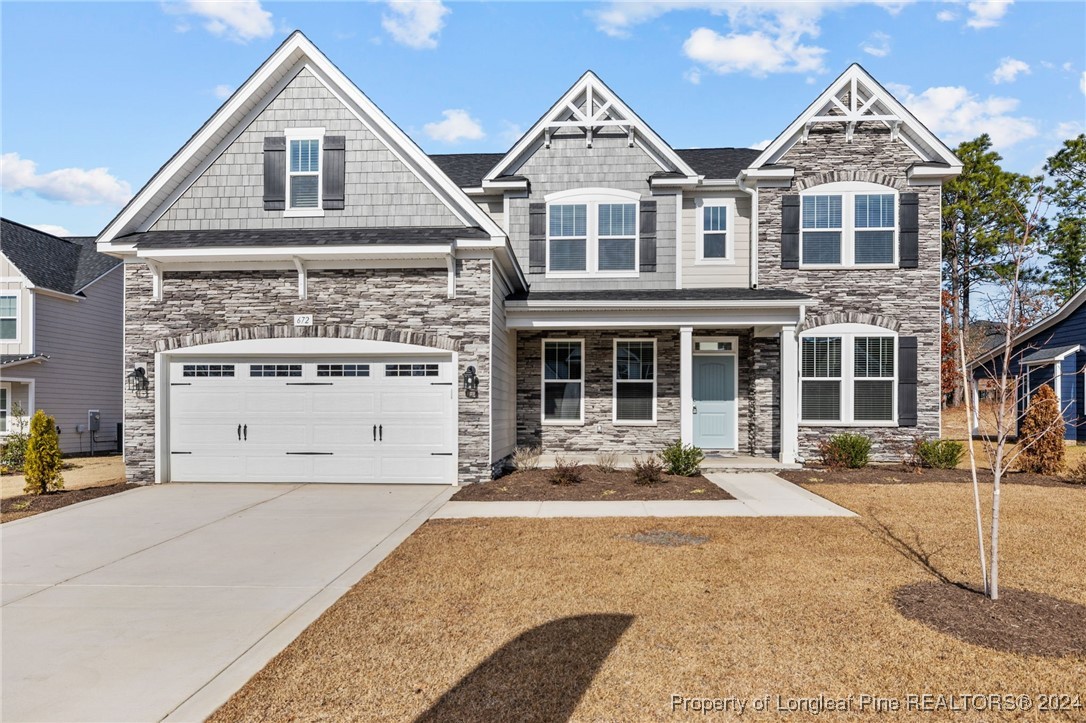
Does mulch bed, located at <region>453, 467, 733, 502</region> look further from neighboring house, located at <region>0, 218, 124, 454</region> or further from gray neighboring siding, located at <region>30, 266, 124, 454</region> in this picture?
gray neighboring siding, located at <region>30, 266, 124, 454</region>

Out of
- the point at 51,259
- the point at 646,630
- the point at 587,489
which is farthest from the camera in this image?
the point at 51,259

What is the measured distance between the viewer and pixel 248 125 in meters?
12.5

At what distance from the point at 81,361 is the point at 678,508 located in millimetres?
19360

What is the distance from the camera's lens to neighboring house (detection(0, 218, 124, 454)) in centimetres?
1855

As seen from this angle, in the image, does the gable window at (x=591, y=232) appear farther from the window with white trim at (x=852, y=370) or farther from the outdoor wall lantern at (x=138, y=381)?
the outdoor wall lantern at (x=138, y=381)

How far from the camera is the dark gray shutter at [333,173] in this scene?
12.4 m

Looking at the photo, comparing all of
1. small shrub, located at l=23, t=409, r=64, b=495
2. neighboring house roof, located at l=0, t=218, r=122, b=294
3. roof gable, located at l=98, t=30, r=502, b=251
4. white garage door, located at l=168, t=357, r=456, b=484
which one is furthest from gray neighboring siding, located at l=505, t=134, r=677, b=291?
neighboring house roof, located at l=0, t=218, r=122, b=294

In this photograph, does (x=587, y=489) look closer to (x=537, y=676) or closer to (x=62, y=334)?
(x=537, y=676)

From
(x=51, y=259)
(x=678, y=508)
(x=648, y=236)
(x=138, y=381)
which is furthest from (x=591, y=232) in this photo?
(x=51, y=259)

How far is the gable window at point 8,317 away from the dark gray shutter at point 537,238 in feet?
48.4

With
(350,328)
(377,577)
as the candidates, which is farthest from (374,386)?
(377,577)

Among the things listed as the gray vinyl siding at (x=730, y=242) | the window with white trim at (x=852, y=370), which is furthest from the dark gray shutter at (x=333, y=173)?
the window with white trim at (x=852, y=370)

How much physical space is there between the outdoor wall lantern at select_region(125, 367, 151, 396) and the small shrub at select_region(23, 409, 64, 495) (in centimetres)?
132

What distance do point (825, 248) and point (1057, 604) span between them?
35.0 ft
